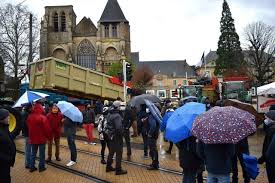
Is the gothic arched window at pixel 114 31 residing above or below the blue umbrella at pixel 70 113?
above

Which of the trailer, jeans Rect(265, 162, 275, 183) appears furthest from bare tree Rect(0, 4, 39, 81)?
jeans Rect(265, 162, 275, 183)

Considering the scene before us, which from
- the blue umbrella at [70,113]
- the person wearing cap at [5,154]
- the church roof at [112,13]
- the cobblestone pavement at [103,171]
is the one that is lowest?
the cobblestone pavement at [103,171]

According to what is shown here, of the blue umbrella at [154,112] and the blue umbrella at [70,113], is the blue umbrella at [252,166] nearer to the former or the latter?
the blue umbrella at [154,112]

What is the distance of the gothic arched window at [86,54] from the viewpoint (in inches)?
3418

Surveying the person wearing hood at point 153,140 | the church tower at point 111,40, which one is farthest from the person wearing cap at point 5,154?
the church tower at point 111,40

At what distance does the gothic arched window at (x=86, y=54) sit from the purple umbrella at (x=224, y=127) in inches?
3182

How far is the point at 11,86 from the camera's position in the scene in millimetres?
46594

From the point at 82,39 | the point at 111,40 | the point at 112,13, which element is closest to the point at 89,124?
the point at 111,40

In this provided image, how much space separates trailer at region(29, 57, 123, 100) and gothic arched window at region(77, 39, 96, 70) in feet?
207

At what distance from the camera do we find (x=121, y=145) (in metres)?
11.0

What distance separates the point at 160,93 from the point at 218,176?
97.4 m

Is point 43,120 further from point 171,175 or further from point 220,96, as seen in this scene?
point 220,96

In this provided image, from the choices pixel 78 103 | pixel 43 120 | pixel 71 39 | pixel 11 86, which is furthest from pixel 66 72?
pixel 71 39

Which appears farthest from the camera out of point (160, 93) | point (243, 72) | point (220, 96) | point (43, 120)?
point (160, 93)
